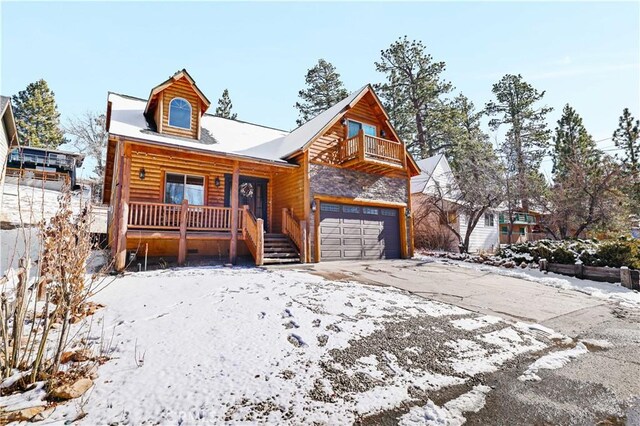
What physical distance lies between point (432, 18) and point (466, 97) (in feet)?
85.9

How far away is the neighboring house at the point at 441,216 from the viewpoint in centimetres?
1622

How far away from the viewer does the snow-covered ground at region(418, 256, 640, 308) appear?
694cm

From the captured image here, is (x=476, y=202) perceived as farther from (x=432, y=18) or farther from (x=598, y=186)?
(x=432, y=18)

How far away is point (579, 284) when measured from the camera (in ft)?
27.4

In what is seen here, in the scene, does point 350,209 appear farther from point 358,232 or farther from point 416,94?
point 416,94

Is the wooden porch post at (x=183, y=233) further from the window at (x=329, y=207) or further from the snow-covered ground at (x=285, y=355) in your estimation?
the window at (x=329, y=207)

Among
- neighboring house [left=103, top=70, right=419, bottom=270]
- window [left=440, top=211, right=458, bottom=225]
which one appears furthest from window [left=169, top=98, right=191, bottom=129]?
window [left=440, top=211, right=458, bottom=225]

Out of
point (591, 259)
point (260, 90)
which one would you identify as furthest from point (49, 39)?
point (591, 259)

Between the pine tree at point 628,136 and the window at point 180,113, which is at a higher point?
the pine tree at point 628,136

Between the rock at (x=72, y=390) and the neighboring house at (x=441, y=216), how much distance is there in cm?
1544

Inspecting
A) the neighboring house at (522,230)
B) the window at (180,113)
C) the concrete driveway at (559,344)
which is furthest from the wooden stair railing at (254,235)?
the neighboring house at (522,230)

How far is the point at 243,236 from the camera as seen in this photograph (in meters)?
9.89

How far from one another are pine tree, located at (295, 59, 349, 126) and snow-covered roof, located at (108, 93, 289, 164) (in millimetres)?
15851

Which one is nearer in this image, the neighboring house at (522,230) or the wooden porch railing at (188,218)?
the wooden porch railing at (188,218)
